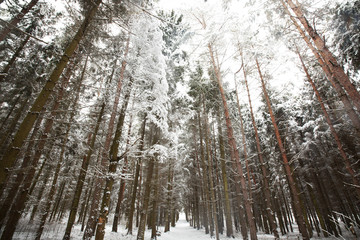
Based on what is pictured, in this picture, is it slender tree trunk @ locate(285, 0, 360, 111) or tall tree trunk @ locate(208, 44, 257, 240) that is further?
tall tree trunk @ locate(208, 44, 257, 240)

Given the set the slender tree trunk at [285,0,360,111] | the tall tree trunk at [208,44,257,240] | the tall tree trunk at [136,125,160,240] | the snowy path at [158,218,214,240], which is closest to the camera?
the slender tree trunk at [285,0,360,111]

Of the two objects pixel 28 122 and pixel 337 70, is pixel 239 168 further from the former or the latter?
pixel 28 122

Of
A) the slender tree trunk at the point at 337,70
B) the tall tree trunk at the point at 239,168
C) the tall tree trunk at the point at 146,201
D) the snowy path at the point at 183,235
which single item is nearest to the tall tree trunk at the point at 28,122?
the tall tree trunk at the point at 239,168

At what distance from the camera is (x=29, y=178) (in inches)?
302

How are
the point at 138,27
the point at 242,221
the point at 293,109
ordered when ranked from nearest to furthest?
the point at 138,27 → the point at 242,221 → the point at 293,109

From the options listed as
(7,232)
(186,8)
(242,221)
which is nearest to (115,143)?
(7,232)

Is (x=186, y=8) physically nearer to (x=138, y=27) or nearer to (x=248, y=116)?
(x=138, y=27)

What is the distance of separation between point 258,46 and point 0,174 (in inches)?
453

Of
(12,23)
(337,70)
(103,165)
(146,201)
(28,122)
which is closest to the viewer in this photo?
(28,122)

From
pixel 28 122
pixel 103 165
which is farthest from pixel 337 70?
pixel 103 165

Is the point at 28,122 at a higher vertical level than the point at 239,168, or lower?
higher

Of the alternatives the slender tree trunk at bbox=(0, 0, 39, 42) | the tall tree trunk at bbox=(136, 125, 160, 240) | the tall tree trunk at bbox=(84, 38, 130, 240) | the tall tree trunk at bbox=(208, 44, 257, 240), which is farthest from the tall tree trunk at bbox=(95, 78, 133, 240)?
the tall tree trunk at bbox=(208, 44, 257, 240)

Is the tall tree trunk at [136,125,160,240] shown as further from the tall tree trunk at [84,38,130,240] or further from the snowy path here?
the snowy path

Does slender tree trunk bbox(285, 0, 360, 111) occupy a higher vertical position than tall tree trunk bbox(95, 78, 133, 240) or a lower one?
higher
